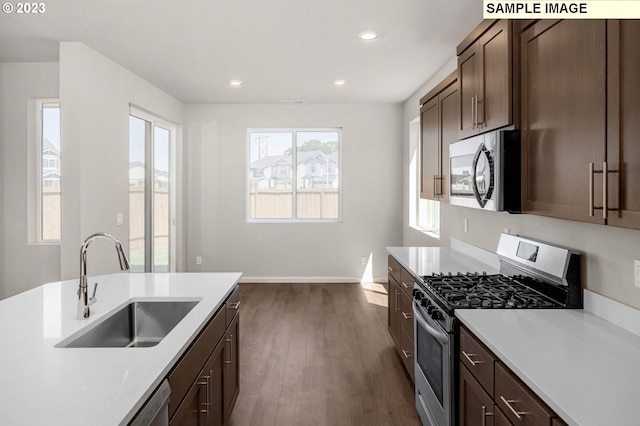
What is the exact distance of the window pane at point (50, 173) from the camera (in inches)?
175

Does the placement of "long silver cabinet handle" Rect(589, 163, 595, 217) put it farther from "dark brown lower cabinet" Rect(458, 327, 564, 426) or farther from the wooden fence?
the wooden fence

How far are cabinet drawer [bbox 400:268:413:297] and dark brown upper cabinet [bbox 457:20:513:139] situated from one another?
41.0 inches

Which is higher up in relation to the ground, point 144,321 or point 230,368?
point 144,321

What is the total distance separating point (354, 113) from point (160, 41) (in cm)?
331

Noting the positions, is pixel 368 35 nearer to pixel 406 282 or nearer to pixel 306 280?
pixel 406 282

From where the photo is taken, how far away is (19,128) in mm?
4355

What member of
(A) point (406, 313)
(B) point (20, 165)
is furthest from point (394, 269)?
(B) point (20, 165)

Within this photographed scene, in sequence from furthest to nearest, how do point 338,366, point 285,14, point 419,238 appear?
point 419,238, point 338,366, point 285,14

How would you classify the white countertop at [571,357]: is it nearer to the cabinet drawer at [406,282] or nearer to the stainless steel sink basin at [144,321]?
the cabinet drawer at [406,282]

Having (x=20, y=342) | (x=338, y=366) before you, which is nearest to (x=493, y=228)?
(x=338, y=366)

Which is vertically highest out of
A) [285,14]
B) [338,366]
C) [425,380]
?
[285,14]

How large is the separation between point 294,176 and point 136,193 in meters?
2.39

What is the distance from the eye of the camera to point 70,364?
1.33m

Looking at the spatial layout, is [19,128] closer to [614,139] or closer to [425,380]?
[425,380]
